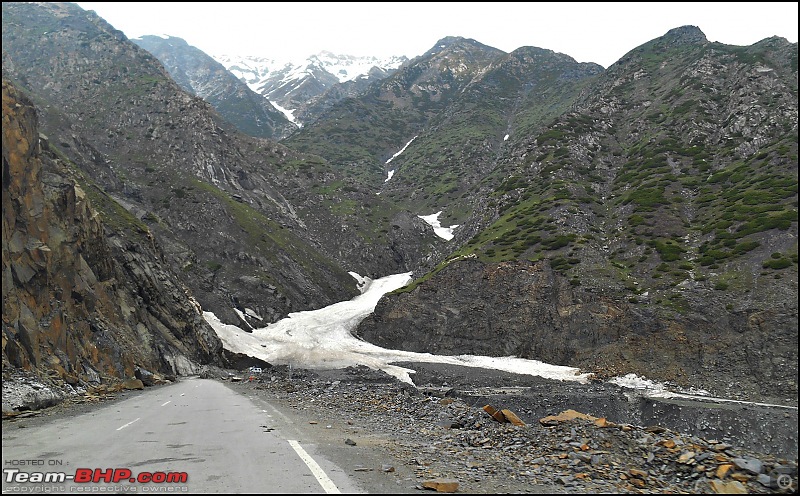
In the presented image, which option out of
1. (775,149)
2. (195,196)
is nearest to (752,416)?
(775,149)

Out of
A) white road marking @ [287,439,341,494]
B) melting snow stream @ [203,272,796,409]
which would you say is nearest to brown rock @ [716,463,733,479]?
white road marking @ [287,439,341,494]

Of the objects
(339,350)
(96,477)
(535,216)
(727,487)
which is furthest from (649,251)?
(96,477)

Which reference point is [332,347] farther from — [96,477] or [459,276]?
[96,477]

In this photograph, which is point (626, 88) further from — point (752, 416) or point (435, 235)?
point (752, 416)

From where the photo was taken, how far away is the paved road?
863 cm

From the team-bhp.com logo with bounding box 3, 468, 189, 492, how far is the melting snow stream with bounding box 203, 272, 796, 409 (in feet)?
142

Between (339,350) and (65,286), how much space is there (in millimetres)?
46306

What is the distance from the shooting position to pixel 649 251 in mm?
67312

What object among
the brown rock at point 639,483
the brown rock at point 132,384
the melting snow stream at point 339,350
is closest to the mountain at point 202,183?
the melting snow stream at point 339,350

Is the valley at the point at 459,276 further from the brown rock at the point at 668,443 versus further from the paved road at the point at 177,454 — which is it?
the paved road at the point at 177,454

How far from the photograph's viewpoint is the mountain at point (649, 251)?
50.2 meters

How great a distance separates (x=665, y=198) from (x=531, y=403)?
61899 mm

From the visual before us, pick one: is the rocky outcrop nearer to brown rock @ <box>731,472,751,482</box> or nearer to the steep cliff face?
the steep cliff face

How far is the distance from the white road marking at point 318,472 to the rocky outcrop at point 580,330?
4330 cm
